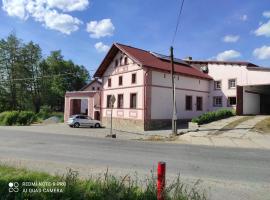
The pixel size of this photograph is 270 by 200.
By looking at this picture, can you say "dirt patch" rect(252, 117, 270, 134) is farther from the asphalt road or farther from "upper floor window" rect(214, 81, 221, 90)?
the asphalt road

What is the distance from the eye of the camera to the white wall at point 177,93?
29752 millimetres

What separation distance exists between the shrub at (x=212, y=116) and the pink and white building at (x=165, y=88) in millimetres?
1846

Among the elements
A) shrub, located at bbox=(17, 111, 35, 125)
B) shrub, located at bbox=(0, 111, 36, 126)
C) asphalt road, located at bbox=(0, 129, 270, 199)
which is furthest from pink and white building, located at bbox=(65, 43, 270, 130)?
asphalt road, located at bbox=(0, 129, 270, 199)

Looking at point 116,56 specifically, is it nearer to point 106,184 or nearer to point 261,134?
point 261,134

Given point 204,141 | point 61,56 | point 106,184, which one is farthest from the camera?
point 61,56

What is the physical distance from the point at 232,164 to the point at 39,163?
6747 mm

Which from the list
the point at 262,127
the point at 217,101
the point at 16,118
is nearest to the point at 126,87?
the point at 217,101

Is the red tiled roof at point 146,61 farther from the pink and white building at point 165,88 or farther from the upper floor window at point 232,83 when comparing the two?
the upper floor window at point 232,83

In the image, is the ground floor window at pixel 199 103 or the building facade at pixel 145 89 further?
the ground floor window at pixel 199 103

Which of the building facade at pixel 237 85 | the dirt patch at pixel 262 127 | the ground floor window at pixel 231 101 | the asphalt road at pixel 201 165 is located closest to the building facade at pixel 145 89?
the building facade at pixel 237 85

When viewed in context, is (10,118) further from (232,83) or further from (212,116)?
(232,83)

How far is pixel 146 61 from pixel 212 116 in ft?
27.9

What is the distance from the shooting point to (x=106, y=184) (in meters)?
Result: 5.80

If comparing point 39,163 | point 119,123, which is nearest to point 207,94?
point 119,123
